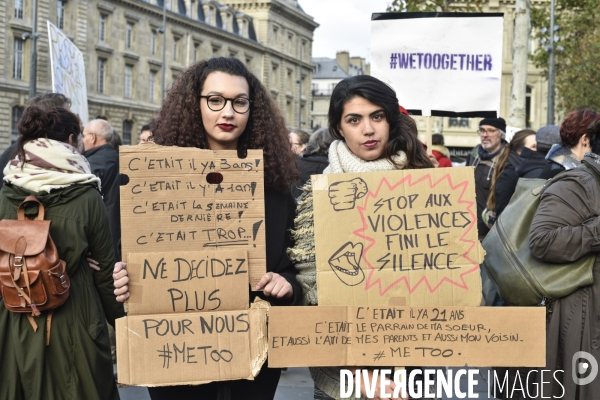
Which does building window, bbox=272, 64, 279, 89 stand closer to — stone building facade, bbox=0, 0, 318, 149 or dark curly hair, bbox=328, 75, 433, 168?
stone building facade, bbox=0, 0, 318, 149

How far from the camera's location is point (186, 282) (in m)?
2.85

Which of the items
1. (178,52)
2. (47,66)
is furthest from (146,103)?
(47,66)

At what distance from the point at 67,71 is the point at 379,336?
8.33 meters

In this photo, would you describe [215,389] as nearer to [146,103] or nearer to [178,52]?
[146,103]

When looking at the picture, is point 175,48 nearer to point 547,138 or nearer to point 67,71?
point 67,71

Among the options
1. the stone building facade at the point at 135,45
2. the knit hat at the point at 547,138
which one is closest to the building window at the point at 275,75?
the stone building facade at the point at 135,45

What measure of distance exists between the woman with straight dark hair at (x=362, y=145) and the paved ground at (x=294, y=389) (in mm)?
3458

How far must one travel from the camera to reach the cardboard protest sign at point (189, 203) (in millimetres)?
2891

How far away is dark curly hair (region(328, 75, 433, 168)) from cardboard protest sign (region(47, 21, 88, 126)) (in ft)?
22.8

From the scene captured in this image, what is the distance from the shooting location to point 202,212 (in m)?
2.93

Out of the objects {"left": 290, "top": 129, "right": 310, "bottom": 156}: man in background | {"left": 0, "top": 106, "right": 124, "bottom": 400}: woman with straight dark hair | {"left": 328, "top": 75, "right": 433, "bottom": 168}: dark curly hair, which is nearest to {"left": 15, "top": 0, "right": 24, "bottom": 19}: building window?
{"left": 290, "top": 129, "right": 310, "bottom": 156}: man in background

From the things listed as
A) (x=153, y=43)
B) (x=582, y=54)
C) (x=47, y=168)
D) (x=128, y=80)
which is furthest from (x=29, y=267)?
(x=153, y=43)

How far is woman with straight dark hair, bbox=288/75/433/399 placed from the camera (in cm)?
314

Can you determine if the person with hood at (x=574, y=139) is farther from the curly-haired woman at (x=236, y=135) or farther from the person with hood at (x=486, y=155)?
the person with hood at (x=486, y=155)
